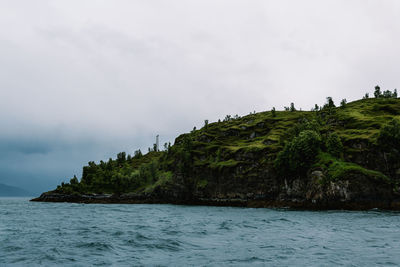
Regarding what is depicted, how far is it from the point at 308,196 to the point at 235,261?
7389cm

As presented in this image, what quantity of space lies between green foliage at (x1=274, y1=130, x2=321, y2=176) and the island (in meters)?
0.32

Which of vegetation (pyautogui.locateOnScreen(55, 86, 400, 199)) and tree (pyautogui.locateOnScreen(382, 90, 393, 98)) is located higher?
tree (pyautogui.locateOnScreen(382, 90, 393, 98))

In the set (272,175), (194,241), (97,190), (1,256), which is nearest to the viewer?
(1,256)

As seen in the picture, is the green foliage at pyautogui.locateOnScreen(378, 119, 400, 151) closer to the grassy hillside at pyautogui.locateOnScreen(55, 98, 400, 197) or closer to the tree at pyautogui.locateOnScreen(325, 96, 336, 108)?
the grassy hillside at pyautogui.locateOnScreen(55, 98, 400, 197)

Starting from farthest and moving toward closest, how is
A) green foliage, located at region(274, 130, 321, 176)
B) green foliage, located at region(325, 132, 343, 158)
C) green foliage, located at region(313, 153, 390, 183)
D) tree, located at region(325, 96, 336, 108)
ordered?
tree, located at region(325, 96, 336, 108) → green foliage, located at region(325, 132, 343, 158) → green foliage, located at region(274, 130, 321, 176) → green foliage, located at region(313, 153, 390, 183)

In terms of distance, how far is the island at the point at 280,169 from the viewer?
79.6 m

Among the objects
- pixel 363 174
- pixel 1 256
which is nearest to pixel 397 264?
pixel 1 256

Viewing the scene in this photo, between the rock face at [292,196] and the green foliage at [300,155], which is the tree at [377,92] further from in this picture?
the rock face at [292,196]

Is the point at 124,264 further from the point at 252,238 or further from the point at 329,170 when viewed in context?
the point at 329,170

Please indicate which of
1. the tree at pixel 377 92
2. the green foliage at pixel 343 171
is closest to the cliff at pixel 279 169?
the green foliage at pixel 343 171

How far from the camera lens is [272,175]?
4065 inches

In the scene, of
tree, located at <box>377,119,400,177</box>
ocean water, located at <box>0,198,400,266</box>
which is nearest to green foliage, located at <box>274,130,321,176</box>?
tree, located at <box>377,119,400,177</box>

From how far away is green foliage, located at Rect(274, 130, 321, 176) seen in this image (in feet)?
305

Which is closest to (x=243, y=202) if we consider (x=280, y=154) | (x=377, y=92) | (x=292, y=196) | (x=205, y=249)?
(x=292, y=196)
